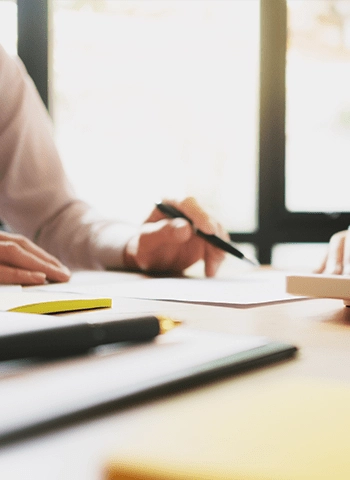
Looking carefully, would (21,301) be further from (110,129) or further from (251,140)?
(110,129)

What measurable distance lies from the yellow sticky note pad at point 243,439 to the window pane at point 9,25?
6.81 feet

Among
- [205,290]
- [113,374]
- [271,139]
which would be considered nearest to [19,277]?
[205,290]

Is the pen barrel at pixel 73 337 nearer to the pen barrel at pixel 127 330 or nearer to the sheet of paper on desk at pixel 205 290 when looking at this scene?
the pen barrel at pixel 127 330

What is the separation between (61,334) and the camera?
24 centimetres

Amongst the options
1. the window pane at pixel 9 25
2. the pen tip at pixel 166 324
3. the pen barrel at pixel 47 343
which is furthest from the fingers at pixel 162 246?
the window pane at pixel 9 25

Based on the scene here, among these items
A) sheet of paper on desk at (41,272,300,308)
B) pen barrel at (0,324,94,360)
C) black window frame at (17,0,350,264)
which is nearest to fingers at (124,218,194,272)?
sheet of paper on desk at (41,272,300,308)

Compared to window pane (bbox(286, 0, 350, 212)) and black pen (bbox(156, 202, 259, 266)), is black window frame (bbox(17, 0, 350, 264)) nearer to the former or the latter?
window pane (bbox(286, 0, 350, 212))

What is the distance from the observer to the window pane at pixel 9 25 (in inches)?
79.5

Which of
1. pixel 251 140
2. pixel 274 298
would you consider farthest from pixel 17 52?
pixel 274 298

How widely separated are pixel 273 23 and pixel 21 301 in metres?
1.80

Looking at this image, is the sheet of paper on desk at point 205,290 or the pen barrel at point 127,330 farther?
the sheet of paper on desk at point 205,290

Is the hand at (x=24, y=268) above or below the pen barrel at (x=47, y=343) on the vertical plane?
below

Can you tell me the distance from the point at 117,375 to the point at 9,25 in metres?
2.10

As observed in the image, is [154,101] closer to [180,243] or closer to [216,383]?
[180,243]
